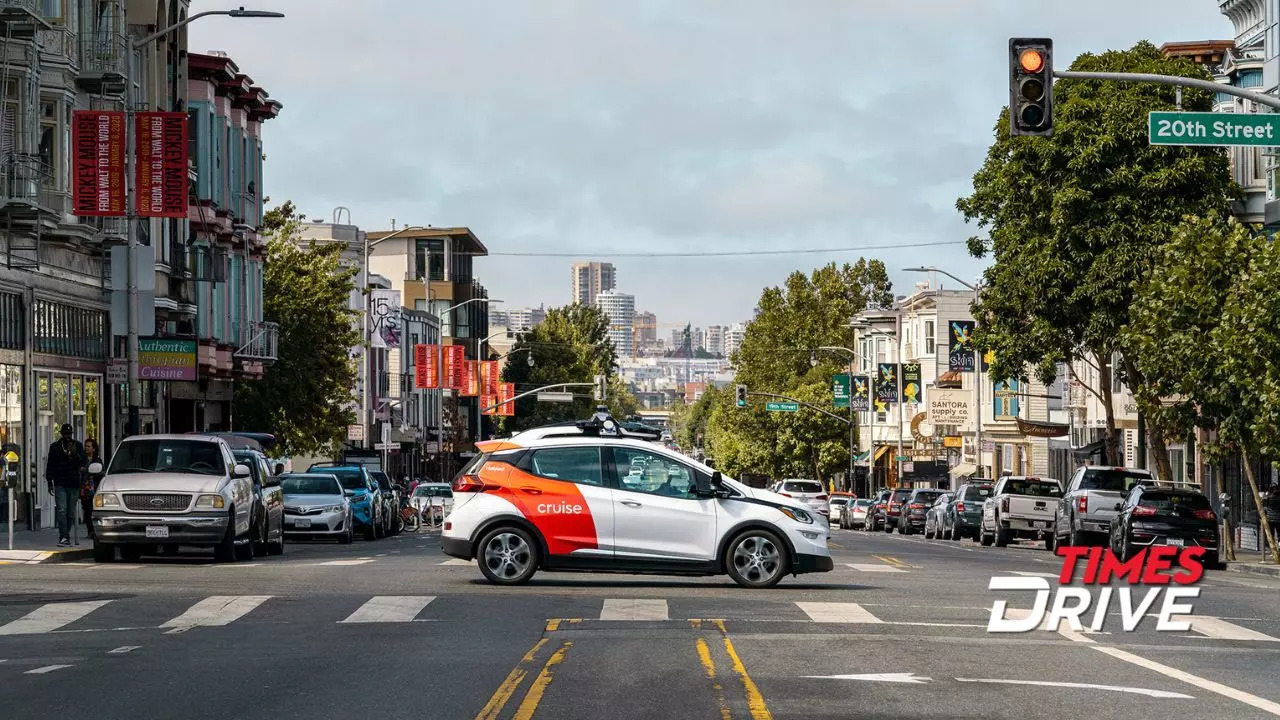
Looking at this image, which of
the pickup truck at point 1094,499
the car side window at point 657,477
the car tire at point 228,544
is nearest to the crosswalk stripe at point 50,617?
the car side window at point 657,477

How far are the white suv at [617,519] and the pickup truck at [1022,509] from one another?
82.1ft

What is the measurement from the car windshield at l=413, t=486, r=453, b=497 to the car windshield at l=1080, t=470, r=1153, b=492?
23627mm

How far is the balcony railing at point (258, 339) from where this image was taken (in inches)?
2285

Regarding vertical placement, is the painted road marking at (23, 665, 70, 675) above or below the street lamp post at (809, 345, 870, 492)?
below

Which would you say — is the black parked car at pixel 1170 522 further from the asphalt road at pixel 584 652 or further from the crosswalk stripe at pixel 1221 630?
the crosswalk stripe at pixel 1221 630

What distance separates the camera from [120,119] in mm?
39500

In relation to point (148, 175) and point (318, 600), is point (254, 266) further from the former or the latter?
point (318, 600)

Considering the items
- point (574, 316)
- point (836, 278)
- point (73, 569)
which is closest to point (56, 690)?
point (73, 569)

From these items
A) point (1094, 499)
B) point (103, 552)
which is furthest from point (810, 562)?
point (1094, 499)

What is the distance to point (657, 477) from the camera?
22.5 m

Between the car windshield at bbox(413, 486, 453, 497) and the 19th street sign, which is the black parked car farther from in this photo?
the car windshield at bbox(413, 486, 453, 497)

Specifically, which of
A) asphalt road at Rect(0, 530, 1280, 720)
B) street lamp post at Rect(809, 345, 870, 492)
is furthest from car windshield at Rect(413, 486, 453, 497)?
street lamp post at Rect(809, 345, 870, 492)

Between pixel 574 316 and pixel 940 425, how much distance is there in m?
70.8

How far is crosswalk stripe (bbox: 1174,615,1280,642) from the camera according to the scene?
1797 cm
